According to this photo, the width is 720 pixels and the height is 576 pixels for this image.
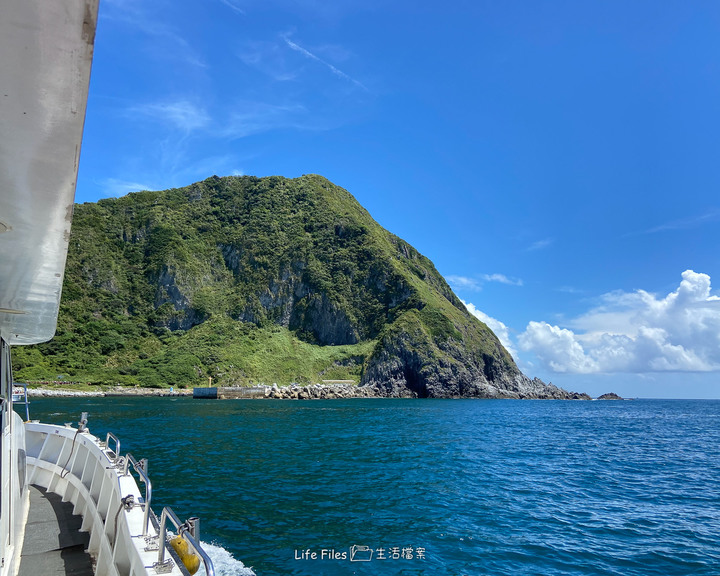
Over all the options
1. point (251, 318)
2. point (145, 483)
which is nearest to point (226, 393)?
point (251, 318)

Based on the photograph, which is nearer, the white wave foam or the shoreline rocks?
the white wave foam

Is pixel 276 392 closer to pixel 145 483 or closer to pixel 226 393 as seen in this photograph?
pixel 226 393

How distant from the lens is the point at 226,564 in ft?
38.2

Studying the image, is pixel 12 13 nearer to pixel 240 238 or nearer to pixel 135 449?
pixel 135 449

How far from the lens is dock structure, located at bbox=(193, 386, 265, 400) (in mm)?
108438

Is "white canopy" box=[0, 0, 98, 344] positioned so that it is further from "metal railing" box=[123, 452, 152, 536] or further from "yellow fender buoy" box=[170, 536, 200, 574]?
"yellow fender buoy" box=[170, 536, 200, 574]

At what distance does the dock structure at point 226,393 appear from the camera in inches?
4269

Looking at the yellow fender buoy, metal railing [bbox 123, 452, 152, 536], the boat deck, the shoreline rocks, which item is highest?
metal railing [bbox 123, 452, 152, 536]

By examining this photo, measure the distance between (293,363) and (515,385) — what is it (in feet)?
284

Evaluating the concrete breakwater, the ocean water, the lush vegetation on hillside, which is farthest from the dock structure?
the ocean water

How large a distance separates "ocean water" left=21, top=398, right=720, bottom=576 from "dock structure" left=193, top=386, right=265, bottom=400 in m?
75.5

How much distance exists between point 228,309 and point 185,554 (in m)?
174

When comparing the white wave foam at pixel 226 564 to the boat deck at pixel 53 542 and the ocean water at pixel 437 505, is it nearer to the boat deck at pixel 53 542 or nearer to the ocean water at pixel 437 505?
the ocean water at pixel 437 505

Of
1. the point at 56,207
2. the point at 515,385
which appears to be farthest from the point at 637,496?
the point at 515,385
